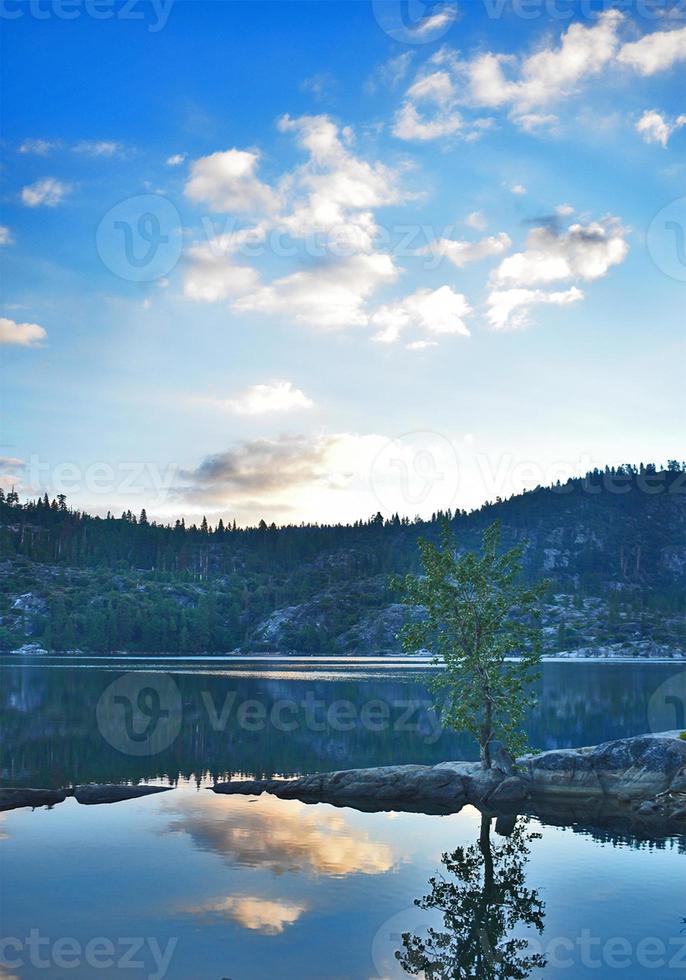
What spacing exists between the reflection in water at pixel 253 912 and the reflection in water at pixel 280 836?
452 cm

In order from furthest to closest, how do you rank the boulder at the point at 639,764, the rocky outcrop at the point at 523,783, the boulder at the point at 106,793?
the boulder at the point at 106,793 → the rocky outcrop at the point at 523,783 → the boulder at the point at 639,764

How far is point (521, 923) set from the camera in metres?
28.7

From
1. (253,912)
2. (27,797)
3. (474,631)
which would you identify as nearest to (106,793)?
(27,797)

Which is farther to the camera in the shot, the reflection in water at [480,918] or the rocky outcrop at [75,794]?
the rocky outcrop at [75,794]

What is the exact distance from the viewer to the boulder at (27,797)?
1869 inches

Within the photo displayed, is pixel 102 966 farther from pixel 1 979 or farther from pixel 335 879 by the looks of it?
pixel 335 879

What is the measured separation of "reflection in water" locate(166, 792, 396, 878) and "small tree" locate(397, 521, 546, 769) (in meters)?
12.0

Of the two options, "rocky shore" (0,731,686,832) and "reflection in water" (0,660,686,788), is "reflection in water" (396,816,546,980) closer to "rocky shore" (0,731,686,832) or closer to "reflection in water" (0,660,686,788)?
"rocky shore" (0,731,686,832)

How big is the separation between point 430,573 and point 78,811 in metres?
25.5

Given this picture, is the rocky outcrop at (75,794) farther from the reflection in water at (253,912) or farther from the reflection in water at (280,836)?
the reflection in water at (253,912)

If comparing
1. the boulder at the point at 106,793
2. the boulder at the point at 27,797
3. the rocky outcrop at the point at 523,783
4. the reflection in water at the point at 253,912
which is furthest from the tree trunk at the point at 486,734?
the boulder at the point at 27,797

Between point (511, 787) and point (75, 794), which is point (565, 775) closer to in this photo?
point (511, 787)

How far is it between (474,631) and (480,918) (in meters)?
26.6

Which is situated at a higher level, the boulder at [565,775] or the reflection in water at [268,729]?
the boulder at [565,775]
